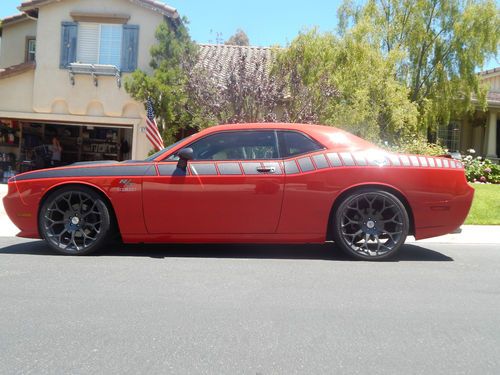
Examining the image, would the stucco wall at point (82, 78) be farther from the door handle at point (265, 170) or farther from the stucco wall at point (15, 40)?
the door handle at point (265, 170)

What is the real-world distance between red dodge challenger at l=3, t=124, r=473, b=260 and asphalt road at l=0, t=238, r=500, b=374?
0.35 m

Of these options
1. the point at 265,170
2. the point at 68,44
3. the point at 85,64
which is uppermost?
the point at 68,44

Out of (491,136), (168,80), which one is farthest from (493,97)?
(168,80)

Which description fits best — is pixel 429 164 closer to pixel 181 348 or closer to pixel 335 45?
pixel 181 348

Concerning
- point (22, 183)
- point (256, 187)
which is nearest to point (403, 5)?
point (256, 187)

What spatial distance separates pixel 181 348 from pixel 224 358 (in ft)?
1.06

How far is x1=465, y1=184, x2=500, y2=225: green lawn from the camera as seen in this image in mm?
9531

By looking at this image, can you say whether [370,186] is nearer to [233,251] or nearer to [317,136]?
[317,136]

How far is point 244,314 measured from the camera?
13.3 feet

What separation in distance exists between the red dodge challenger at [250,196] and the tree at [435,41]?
393 inches

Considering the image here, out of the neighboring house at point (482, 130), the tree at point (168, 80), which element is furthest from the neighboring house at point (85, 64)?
the neighboring house at point (482, 130)

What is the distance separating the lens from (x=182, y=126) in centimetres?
1430

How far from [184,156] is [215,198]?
0.58 meters

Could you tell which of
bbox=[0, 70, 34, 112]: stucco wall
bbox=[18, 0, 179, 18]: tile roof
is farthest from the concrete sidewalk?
bbox=[18, 0, 179, 18]: tile roof
